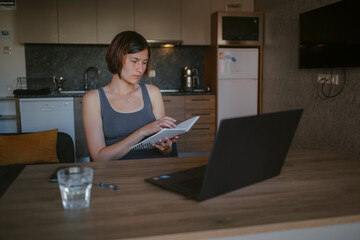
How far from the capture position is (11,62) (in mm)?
4605

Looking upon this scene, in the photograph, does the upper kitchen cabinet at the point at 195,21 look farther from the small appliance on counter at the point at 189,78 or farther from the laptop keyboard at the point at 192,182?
the laptop keyboard at the point at 192,182

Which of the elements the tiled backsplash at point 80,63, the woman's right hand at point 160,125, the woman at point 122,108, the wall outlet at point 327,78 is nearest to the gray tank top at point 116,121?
the woman at point 122,108

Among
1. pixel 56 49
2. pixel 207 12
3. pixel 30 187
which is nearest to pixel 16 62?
pixel 56 49

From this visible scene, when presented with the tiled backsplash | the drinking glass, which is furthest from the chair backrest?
the tiled backsplash

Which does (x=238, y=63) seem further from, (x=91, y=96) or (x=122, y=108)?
(x=91, y=96)

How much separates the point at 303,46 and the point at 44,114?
312cm

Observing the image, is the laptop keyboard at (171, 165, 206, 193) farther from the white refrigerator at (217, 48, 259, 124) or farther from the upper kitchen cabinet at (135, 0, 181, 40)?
the upper kitchen cabinet at (135, 0, 181, 40)

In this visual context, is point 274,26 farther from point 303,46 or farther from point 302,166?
point 302,166

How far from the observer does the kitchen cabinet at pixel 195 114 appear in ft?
14.7

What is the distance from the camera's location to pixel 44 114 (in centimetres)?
414

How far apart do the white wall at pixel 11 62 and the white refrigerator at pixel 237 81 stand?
2.73m

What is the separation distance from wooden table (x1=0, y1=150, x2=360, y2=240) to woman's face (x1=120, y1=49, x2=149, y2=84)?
2.45ft

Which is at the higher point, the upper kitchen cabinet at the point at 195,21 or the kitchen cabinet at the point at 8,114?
the upper kitchen cabinet at the point at 195,21

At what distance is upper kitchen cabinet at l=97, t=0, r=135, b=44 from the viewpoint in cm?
445
